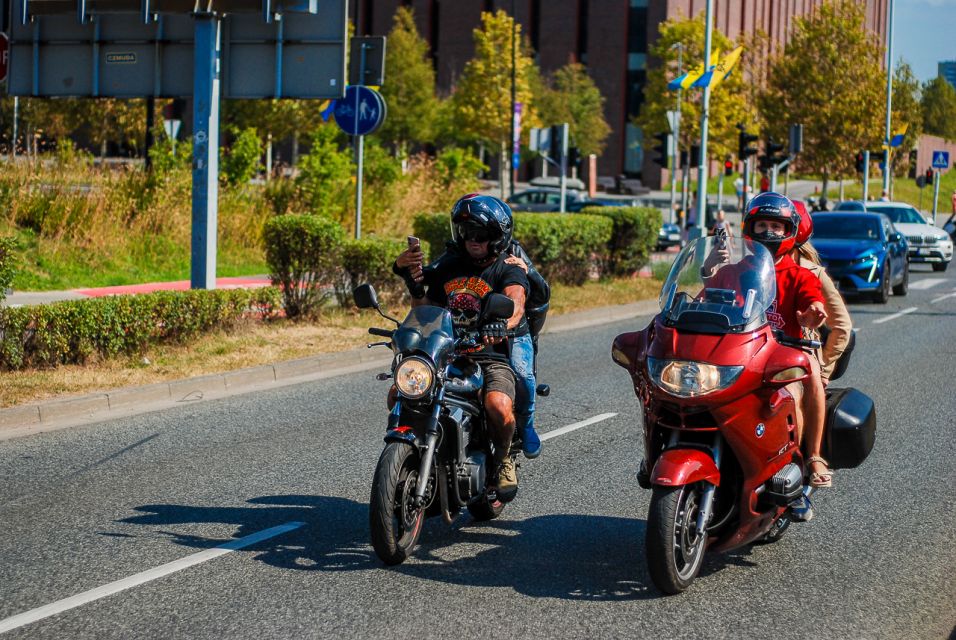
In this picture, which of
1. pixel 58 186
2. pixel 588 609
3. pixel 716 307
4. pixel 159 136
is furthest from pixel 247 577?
pixel 159 136

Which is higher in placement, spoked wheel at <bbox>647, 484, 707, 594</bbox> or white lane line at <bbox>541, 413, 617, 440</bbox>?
spoked wheel at <bbox>647, 484, 707, 594</bbox>

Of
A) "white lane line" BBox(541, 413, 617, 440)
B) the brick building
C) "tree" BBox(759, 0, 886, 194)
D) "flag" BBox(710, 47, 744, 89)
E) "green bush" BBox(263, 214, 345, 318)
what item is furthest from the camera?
the brick building

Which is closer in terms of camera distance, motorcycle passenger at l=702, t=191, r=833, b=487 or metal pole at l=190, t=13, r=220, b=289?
motorcycle passenger at l=702, t=191, r=833, b=487

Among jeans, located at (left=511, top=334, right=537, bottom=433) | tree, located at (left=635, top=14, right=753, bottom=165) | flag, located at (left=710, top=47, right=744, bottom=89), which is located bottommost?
jeans, located at (left=511, top=334, right=537, bottom=433)

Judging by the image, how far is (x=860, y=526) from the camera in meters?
6.55

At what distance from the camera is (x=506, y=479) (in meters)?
6.04

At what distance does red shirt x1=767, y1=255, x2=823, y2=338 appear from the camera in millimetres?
5785

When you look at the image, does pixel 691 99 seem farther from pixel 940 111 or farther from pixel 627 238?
pixel 940 111

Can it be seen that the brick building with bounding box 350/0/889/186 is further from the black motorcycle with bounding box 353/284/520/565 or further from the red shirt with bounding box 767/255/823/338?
the black motorcycle with bounding box 353/284/520/565

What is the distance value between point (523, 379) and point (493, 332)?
19.3 inches

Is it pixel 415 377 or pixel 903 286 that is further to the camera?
pixel 903 286

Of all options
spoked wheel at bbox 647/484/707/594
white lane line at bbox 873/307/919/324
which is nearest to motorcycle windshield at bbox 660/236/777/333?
spoked wheel at bbox 647/484/707/594

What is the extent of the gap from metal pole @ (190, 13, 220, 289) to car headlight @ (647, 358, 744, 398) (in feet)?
30.9

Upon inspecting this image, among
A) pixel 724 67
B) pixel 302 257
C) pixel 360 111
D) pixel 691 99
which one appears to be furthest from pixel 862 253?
pixel 691 99
